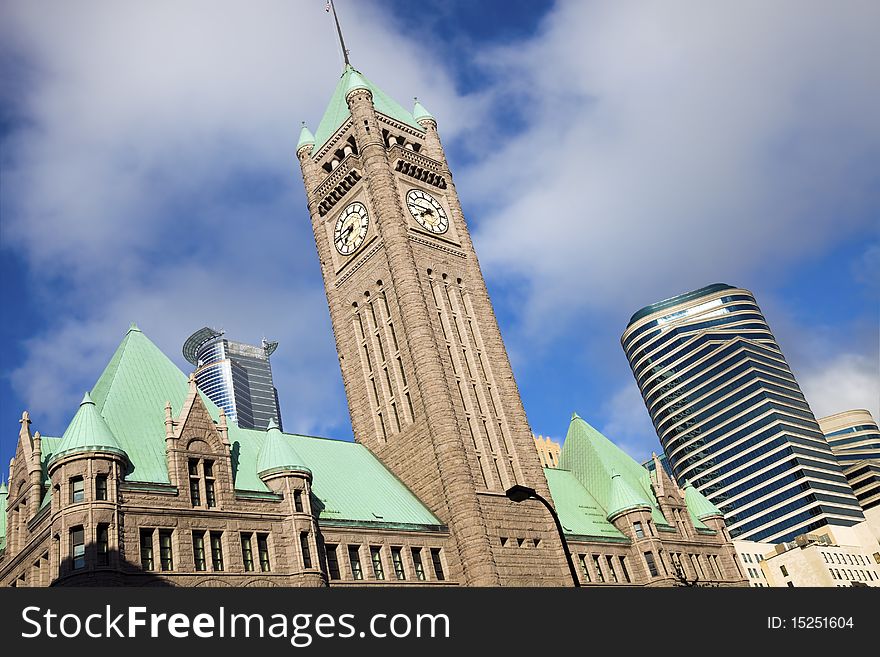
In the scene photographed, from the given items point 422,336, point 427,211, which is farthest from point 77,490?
point 427,211

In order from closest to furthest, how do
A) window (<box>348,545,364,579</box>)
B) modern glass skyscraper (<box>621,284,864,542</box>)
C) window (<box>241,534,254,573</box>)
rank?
1. window (<box>241,534,254,573</box>)
2. window (<box>348,545,364,579</box>)
3. modern glass skyscraper (<box>621,284,864,542</box>)

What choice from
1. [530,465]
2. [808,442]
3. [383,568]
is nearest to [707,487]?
[808,442]

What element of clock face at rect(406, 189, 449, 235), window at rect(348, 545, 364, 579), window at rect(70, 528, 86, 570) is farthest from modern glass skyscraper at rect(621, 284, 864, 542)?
window at rect(70, 528, 86, 570)

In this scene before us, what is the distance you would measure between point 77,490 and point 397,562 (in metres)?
20.3

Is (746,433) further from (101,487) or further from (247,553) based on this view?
(101,487)

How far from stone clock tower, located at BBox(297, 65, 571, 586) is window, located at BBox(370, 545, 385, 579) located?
5714 mm

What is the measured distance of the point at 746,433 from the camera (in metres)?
181

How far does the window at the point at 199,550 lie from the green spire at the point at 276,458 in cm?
611

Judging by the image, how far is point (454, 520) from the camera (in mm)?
57594

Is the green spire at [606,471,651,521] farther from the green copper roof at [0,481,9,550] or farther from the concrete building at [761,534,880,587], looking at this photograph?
the green copper roof at [0,481,9,550]

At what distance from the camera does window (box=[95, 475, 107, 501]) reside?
42094 millimetres

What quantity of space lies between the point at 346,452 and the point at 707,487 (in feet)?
456
